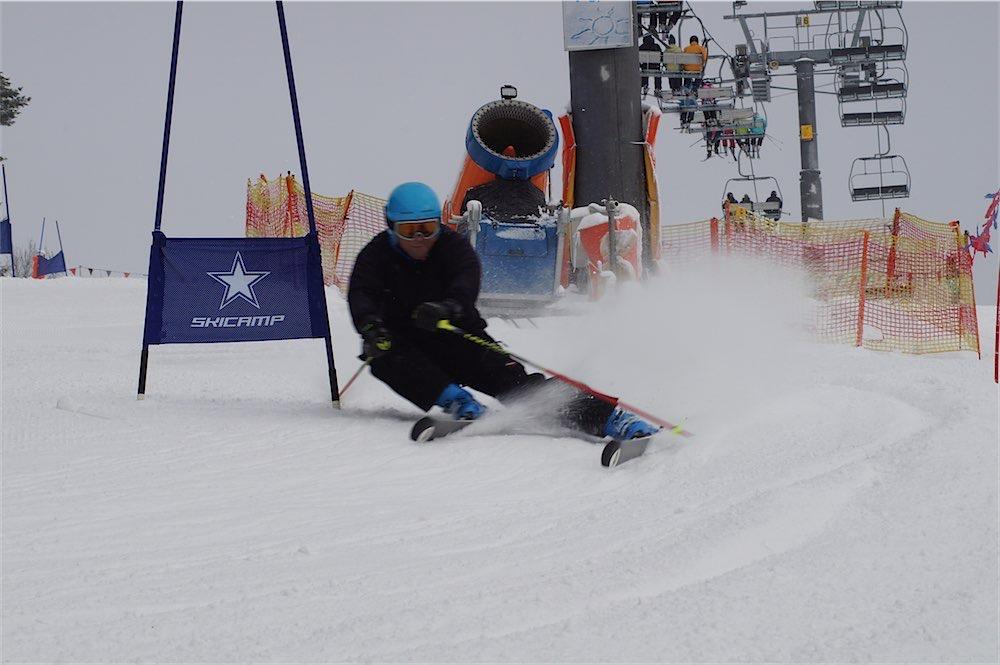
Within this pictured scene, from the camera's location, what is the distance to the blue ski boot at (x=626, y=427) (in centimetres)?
477

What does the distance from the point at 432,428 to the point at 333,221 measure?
10.5m

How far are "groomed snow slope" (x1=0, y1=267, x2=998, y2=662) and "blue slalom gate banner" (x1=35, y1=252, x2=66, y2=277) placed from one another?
22.8 meters

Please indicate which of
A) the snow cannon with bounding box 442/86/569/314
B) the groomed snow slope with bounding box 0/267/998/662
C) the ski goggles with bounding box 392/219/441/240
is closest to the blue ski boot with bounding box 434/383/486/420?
the groomed snow slope with bounding box 0/267/998/662

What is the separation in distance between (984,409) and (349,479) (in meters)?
2.63

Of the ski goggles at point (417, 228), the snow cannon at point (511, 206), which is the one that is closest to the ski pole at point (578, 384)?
the ski goggles at point (417, 228)

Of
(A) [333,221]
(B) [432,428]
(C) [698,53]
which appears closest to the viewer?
(B) [432,428]

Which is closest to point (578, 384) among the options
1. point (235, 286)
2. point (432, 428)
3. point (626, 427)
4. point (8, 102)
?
point (626, 427)

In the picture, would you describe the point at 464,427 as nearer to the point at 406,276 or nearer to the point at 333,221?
the point at 406,276

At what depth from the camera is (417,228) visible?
19.0ft

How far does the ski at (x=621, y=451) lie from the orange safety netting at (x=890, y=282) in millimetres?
7680

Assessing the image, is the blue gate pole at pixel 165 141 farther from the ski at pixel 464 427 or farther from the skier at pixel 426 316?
the ski at pixel 464 427

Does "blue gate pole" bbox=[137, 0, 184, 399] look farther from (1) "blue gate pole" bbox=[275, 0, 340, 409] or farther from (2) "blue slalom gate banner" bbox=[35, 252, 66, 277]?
(2) "blue slalom gate banner" bbox=[35, 252, 66, 277]

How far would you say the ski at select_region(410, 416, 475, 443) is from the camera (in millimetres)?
5098

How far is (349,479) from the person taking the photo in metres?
4.33
